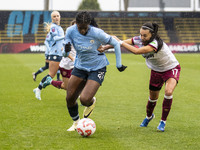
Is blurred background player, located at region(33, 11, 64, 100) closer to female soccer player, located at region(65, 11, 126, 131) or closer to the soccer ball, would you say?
female soccer player, located at region(65, 11, 126, 131)

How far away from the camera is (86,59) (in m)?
6.82

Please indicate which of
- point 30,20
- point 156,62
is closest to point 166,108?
point 156,62

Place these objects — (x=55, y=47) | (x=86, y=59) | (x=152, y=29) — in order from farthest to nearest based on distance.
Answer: (x=55, y=47), (x=152, y=29), (x=86, y=59)

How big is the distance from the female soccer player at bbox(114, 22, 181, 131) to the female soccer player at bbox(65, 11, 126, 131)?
0.50 meters

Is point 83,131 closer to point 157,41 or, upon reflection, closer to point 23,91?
point 157,41

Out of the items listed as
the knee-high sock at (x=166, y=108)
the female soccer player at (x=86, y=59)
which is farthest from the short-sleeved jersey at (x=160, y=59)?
the female soccer player at (x=86, y=59)

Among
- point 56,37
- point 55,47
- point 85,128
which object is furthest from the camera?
point 55,47

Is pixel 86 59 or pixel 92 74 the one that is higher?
pixel 86 59

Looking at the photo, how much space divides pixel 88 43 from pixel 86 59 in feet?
1.02

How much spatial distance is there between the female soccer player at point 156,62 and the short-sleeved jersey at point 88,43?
0.50 m

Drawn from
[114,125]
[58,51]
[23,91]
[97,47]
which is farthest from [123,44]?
[23,91]

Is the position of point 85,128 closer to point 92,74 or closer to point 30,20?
point 92,74

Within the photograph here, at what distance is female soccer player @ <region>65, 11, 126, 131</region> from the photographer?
6.58m

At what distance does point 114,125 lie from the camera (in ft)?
25.1
